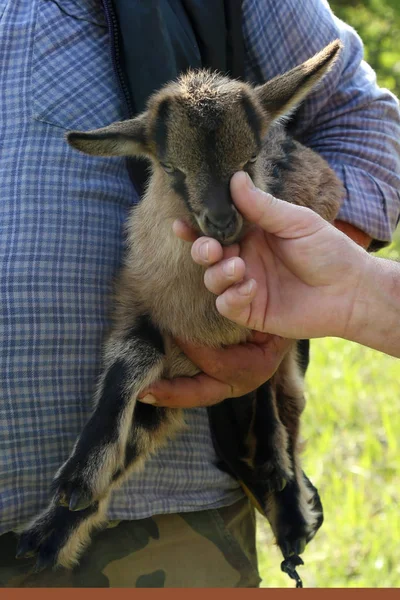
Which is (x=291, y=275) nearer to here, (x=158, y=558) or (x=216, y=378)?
(x=216, y=378)

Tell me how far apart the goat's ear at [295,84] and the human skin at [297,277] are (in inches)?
16.3

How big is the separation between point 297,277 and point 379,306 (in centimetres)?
25

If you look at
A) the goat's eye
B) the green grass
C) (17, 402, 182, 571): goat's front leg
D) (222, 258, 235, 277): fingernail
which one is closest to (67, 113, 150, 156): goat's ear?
the goat's eye

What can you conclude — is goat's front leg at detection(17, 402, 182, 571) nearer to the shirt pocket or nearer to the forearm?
the forearm

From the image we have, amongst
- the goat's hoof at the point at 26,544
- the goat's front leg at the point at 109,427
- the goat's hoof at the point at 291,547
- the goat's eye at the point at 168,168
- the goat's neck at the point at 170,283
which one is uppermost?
the goat's eye at the point at 168,168

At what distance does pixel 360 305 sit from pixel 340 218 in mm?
875

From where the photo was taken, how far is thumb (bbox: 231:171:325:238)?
2.45 m

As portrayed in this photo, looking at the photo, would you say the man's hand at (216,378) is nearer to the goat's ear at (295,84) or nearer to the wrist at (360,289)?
the wrist at (360,289)

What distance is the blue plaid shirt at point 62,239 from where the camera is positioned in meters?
2.74

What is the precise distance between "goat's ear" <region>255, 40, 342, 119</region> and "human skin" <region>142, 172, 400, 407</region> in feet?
1.35

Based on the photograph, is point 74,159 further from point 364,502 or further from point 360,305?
point 364,502

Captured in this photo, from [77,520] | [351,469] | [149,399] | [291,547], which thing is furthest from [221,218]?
[351,469]

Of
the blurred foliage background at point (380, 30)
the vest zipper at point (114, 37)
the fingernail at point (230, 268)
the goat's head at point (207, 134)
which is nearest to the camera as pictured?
the fingernail at point (230, 268)

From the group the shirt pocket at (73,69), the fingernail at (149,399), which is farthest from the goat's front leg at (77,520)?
the shirt pocket at (73,69)
